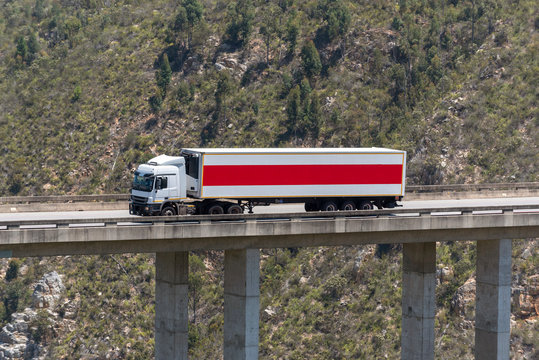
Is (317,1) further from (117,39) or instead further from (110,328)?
(110,328)

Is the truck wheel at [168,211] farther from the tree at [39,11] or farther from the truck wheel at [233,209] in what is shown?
the tree at [39,11]

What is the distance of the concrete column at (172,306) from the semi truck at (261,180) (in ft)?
9.60

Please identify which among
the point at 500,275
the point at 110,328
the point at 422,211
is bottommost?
the point at 110,328

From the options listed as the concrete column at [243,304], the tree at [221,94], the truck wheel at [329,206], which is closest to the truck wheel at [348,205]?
the truck wheel at [329,206]

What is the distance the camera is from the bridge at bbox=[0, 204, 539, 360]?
4781 cm

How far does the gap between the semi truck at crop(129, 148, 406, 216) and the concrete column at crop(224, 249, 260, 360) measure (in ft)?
11.1

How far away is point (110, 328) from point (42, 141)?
3116 cm

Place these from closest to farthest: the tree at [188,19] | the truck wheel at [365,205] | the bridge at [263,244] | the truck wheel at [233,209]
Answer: the bridge at [263,244]
the truck wheel at [233,209]
the truck wheel at [365,205]
the tree at [188,19]

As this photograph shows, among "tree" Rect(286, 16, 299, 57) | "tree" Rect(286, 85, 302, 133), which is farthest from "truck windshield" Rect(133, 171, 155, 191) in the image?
"tree" Rect(286, 16, 299, 57)

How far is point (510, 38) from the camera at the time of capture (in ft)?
411

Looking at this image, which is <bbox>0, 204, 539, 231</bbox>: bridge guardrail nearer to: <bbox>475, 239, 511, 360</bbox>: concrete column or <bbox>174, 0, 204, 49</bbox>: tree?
<bbox>475, 239, 511, 360</bbox>: concrete column

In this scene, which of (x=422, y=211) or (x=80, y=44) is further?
(x=80, y=44)

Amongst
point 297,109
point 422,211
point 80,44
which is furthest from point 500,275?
point 80,44

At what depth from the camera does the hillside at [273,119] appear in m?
103
